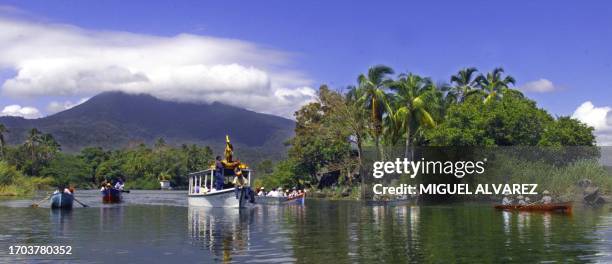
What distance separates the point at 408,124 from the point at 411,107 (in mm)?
1926

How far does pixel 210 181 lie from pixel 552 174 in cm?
3333

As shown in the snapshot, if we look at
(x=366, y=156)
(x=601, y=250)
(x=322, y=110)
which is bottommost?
(x=601, y=250)

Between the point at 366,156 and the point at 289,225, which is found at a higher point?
the point at 366,156

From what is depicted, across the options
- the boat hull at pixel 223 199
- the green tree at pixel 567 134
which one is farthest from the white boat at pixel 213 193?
the green tree at pixel 567 134

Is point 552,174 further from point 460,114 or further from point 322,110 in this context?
point 322,110

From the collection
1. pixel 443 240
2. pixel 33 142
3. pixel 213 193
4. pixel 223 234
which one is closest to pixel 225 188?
pixel 213 193

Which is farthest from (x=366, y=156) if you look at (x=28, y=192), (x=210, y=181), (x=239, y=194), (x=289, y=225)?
(x=289, y=225)

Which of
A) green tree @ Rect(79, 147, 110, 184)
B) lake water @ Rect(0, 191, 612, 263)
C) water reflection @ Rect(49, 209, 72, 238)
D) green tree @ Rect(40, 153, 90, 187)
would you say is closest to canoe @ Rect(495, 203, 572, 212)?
lake water @ Rect(0, 191, 612, 263)

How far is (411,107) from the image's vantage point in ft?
247

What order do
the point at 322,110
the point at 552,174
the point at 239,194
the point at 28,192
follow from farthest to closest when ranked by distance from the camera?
the point at 322,110 < the point at 28,192 < the point at 552,174 < the point at 239,194

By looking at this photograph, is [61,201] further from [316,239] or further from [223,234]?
[316,239]

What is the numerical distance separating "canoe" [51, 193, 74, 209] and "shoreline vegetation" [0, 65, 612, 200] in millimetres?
30491

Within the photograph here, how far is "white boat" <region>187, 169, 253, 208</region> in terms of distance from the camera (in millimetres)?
50719

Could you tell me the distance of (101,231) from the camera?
31.3 metres
